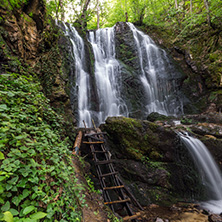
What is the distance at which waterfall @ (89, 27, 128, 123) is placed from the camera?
10.7 m

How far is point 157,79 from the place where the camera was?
12961 mm

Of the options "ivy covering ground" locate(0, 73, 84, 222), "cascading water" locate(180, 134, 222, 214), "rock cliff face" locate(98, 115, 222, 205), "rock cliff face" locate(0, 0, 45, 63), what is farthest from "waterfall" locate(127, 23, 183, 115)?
"ivy covering ground" locate(0, 73, 84, 222)

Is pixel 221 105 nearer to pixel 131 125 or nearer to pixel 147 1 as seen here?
pixel 131 125

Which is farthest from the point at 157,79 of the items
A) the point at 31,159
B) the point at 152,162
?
the point at 31,159

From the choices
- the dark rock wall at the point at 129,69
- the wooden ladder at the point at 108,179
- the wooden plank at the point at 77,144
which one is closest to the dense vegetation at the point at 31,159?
the wooden plank at the point at 77,144

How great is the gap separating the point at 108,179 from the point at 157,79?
10.7 m

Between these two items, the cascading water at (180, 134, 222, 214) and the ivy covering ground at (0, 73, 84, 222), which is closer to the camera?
the ivy covering ground at (0, 73, 84, 222)

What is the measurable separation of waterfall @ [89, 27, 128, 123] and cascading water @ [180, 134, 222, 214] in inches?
205

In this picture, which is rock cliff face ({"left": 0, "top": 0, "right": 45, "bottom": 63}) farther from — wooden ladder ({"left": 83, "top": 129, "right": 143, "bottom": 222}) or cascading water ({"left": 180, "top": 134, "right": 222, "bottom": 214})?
cascading water ({"left": 180, "top": 134, "right": 222, "bottom": 214})

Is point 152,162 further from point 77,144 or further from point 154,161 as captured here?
point 77,144

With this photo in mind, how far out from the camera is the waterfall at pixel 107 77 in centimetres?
1073

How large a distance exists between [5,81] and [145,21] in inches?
748

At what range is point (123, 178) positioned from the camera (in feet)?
17.0

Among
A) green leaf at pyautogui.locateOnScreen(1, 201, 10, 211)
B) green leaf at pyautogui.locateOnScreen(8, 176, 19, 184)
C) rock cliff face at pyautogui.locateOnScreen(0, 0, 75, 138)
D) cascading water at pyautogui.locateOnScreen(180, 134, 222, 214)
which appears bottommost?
cascading water at pyautogui.locateOnScreen(180, 134, 222, 214)
